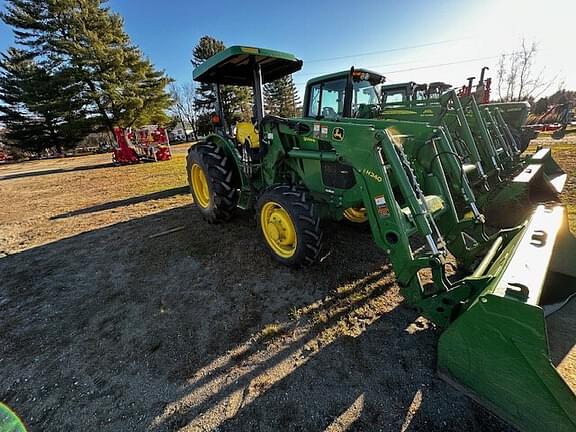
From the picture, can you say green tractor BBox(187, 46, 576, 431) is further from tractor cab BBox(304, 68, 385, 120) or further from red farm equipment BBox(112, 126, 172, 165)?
red farm equipment BBox(112, 126, 172, 165)

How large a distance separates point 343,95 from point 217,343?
15.1 ft

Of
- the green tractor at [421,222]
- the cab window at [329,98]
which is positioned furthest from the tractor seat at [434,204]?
the cab window at [329,98]

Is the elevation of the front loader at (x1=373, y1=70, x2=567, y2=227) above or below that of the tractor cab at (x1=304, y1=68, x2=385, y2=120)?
below

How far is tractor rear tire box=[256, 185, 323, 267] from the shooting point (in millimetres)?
2986

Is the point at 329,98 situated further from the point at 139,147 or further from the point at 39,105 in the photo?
the point at 39,105

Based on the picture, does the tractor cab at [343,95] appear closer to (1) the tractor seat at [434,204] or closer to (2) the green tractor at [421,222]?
(2) the green tractor at [421,222]

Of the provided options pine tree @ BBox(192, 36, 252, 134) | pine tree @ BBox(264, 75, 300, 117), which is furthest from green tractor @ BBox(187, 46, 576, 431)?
pine tree @ BBox(264, 75, 300, 117)

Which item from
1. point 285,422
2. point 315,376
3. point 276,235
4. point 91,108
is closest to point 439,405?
point 315,376

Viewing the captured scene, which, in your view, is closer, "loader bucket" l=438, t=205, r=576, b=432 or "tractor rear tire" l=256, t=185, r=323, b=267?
"loader bucket" l=438, t=205, r=576, b=432

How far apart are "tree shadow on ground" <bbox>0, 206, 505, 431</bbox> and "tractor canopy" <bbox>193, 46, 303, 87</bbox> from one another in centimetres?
269

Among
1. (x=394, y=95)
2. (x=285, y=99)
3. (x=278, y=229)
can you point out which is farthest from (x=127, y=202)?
(x=285, y=99)

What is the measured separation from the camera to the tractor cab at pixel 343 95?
16.4ft

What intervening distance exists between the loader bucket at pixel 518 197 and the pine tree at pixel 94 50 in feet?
91.3

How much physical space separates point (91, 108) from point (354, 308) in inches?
1202
